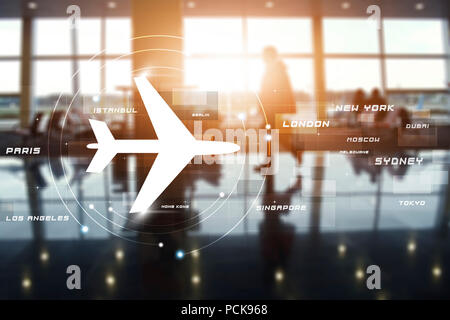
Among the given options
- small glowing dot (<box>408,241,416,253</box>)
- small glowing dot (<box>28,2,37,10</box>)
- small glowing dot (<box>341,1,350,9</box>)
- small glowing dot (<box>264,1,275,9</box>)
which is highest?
small glowing dot (<box>28,2,37,10</box>)

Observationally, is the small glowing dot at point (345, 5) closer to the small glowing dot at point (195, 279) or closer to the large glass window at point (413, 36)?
the large glass window at point (413, 36)

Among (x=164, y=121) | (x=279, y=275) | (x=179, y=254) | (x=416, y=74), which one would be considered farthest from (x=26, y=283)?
(x=416, y=74)

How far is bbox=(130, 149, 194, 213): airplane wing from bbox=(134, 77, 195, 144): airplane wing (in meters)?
0.08

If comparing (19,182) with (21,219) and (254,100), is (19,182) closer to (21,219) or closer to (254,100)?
(21,219)

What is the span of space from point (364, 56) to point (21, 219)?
2.49 m

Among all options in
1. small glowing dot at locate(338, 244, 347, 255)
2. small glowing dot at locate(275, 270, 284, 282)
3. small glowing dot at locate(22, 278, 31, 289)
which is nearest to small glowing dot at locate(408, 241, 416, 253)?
small glowing dot at locate(338, 244, 347, 255)

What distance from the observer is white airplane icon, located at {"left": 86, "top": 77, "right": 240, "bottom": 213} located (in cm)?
174

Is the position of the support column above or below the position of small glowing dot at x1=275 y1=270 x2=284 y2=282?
above

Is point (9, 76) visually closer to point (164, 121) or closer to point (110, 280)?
point (164, 121)

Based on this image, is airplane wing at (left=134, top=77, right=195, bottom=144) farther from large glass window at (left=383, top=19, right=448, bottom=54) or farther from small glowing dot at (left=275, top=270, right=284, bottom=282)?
large glass window at (left=383, top=19, right=448, bottom=54)

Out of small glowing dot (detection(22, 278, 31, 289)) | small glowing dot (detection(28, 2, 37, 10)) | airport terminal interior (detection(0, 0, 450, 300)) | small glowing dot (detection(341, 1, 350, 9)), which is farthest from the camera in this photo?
small glowing dot (detection(28, 2, 37, 10))

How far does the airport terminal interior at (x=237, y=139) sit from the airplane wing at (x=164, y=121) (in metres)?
0.04

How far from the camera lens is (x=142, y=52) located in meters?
1.88

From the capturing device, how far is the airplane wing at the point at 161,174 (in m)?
1.74
